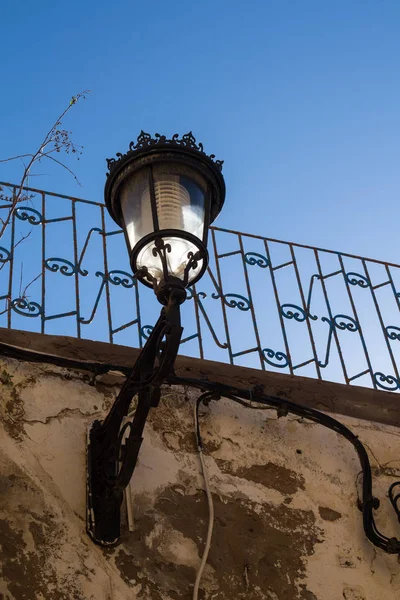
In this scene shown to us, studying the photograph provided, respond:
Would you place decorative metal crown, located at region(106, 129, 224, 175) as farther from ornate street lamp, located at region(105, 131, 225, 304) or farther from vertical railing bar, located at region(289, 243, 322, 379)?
vertical railing bar, located at region(289, 243, 322, 379)

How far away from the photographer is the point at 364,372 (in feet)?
14.6

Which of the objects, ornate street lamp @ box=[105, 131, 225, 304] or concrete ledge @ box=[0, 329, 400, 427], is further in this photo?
concrete ledge @ box=[0, 329, 400, 427]

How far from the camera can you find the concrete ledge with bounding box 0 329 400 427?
148 inches

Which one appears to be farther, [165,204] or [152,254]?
[165,204]

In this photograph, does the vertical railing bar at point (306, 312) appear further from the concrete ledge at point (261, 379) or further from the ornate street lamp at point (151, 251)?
the ornate street lamp at point (151, 251)

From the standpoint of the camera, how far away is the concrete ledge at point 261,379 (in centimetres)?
377

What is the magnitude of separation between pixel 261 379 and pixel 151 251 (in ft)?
3.99

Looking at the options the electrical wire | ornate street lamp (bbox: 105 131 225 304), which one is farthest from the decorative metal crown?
the electrical wire

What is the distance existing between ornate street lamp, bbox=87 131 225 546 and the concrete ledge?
0.42 m

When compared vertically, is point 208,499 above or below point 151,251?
below

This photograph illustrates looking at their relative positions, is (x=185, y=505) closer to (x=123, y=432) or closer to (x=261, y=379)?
(x=123, y=432)

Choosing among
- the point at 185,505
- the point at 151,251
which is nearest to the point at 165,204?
the point at 151,251

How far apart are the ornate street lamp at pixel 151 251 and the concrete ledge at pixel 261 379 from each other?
416 millimetres

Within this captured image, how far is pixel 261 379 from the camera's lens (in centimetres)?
407
